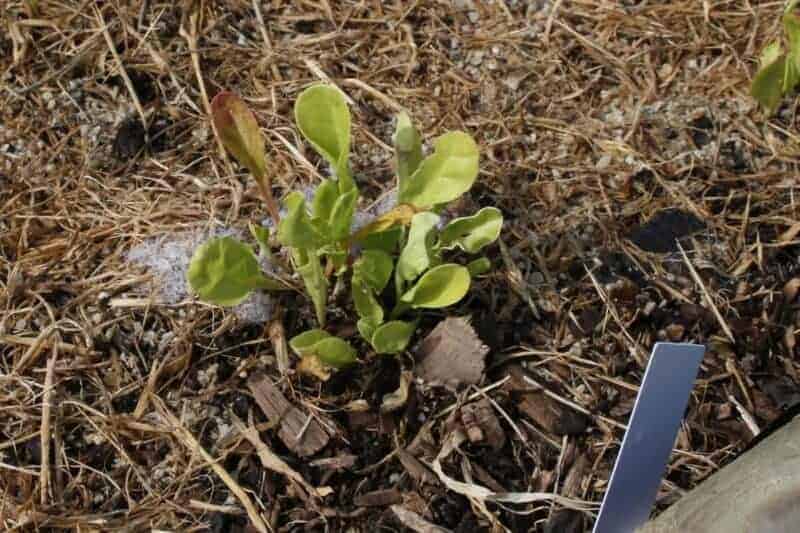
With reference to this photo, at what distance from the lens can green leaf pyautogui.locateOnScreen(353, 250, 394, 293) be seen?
114 cm

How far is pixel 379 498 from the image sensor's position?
1144mm

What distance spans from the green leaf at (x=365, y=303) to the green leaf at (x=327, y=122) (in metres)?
0.14

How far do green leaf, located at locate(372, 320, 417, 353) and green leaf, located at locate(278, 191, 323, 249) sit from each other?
16 centimetres

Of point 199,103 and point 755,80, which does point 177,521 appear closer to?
point 199,103

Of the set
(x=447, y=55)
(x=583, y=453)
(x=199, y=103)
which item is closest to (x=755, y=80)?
(x=447, y=55)

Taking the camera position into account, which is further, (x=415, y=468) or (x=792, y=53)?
(x=792, y=53)

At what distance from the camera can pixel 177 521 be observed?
1.11 meters

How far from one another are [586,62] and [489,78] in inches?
8.0

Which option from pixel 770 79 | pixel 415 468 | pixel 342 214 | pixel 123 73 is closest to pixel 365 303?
pixel 342 214

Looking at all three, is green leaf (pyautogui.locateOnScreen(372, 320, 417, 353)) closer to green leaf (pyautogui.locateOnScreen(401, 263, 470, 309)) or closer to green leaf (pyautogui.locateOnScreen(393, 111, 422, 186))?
green leaf (pyautogui.locateOnScreen(401, 263, 470, 309))

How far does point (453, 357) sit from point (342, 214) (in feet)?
0.91

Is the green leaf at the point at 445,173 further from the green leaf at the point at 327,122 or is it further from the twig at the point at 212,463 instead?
the twig at the point at 212,463

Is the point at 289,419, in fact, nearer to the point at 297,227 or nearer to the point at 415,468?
the point at 415,468

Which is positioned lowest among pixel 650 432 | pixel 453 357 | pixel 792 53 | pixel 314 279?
pixel 453 357
